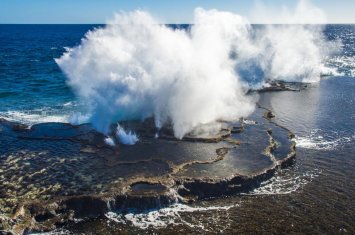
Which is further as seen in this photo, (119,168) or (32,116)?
(32,116)

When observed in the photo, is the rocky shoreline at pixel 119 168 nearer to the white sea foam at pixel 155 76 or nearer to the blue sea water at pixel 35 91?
the white sea foam at pixel 155 76

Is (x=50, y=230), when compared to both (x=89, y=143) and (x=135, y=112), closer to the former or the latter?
(x=89, y=143)

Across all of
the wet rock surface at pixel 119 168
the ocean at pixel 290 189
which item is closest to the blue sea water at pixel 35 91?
the ocean at pixel 290 189

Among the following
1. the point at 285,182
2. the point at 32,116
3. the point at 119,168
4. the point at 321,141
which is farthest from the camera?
the point at 32,116

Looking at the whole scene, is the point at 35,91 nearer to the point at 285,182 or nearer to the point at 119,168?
the point at 119,168

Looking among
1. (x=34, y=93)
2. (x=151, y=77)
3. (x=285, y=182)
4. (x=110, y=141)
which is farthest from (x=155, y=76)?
(x=34, y=93)

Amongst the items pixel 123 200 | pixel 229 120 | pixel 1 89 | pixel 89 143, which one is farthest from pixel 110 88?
pixel 1 89

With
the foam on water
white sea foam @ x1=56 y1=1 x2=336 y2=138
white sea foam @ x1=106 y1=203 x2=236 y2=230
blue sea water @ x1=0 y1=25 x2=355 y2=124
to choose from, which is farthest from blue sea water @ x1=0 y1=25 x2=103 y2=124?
the foam on water
